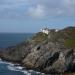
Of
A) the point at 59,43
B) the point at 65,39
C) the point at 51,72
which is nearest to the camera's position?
the point at 51,72

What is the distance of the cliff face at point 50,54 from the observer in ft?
467

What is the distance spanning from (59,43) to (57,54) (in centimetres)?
1647

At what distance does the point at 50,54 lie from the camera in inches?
5965

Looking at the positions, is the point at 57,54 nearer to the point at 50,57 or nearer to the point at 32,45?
the point at 50,57

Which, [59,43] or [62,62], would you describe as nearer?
[62,62]

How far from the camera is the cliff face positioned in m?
142

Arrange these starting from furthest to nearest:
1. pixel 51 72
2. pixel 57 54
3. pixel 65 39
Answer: pixel 65 39, pixel 57 54, pixel 51 72

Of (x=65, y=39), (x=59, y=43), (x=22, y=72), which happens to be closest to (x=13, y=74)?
(x=22, y=72)

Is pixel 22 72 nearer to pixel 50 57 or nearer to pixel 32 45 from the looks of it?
pixel 50 57

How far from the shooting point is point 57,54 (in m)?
149

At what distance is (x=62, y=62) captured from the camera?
14275 centimetres

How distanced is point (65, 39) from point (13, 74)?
43391 mm

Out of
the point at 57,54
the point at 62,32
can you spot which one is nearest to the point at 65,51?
the point at 57,54

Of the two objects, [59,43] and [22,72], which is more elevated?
[59,43]
